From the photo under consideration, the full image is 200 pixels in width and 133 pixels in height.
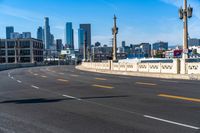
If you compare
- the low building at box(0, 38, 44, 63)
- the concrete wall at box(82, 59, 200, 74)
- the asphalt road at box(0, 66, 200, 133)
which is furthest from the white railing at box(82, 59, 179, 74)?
the low building at box(0, 38, 44, 63)

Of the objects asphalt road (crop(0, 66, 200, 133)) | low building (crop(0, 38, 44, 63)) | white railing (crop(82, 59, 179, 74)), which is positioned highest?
low building (crop(0, 38, 44, 63))

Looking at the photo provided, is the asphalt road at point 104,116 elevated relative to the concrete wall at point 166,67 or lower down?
lower down

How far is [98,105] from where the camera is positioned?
11945 mm

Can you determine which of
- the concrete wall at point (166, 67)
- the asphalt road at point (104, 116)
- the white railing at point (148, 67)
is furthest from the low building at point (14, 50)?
the asphalt road at point (104, 116)

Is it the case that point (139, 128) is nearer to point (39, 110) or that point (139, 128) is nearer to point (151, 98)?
point (39, 110)

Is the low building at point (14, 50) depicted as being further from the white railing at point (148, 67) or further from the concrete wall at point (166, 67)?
the concrete wall at point (166, 67)

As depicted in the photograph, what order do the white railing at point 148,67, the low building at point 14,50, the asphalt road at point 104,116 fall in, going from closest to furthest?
the asphalt road at point 104,116, the white railing at point 148,67, the low building at point 14,50

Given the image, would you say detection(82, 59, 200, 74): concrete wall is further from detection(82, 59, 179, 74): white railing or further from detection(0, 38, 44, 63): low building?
detection(0, 38, 44, 63): low building

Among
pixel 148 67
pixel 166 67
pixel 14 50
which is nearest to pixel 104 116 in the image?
A: pixel 166 67

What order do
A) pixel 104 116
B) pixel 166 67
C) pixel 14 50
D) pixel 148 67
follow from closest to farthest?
pixel 104 116
pixel 166 67
pixel 148 67
pixel 14 50

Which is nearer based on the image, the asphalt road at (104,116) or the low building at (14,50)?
the asphalt road at (104,116)

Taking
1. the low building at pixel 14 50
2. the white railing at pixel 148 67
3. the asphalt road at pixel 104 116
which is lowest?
the asphalt road at pixel 104 116

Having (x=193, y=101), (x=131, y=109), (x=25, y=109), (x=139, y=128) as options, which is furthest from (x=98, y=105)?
(x=139, y=128)

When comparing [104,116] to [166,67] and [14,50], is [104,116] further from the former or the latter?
[14,50]
